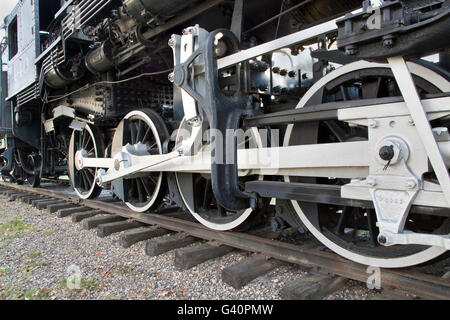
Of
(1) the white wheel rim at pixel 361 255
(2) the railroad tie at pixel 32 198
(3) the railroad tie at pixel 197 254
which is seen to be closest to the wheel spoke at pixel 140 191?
(3) the railroad tie at pixel 197 254

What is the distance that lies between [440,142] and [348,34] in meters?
0.66

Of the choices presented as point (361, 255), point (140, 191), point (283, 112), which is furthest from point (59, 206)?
point (361, 255)

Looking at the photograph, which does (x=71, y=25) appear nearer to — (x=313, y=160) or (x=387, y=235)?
(x=313, y=160)

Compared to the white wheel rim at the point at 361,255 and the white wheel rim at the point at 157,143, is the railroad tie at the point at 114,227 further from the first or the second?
the white wheel rim at the point at 361,255

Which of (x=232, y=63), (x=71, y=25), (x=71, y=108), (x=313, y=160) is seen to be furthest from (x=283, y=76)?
(x=71, y=108)

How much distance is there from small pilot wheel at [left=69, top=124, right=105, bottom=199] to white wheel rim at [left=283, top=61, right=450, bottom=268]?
3222mm

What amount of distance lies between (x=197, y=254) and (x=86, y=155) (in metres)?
2.90

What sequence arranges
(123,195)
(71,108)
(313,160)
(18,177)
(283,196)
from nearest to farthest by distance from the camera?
1. (313,160)
2. (283,196)
3. (123,195)
4. (71,108)
5. (18,177)

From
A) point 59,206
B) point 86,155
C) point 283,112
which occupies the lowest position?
point 59,206

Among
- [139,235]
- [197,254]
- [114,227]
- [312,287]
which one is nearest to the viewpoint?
[312,287]

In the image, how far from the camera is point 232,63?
2414mm

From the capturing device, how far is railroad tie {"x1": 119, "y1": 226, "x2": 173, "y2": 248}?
3.12m

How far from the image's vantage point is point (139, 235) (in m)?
3.23

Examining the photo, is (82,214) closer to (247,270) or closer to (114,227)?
(114,227)
